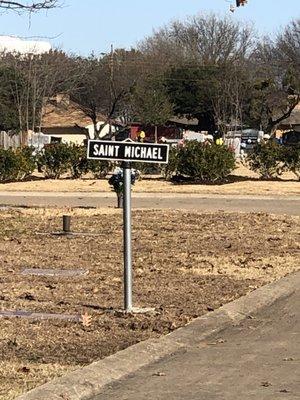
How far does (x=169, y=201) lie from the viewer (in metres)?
22.5

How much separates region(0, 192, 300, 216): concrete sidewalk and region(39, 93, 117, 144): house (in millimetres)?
46087

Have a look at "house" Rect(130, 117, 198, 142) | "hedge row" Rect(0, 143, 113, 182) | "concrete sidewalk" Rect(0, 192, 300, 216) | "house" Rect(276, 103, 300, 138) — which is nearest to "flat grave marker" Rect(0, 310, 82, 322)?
"concrete sidewalk" Rect(0, 192, 300, 216)

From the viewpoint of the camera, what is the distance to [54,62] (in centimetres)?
5772

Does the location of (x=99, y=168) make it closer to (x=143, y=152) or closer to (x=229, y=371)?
(x=143, y=152)

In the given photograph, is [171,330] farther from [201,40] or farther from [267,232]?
[201,40]

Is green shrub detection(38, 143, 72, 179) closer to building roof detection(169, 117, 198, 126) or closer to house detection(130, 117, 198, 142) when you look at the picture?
house detection(130, 117, 198, 142)

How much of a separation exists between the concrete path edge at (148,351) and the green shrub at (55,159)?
1889 cm

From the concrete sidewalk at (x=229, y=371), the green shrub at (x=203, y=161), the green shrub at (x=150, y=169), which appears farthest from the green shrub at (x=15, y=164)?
the concrete sidewalk at (x=229, y=371)

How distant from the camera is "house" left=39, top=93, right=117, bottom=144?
7156 cm

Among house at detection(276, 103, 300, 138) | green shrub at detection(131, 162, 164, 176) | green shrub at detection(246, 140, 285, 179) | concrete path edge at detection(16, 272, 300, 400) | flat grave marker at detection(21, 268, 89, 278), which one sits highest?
house at detection(276, 103, 300, 138)

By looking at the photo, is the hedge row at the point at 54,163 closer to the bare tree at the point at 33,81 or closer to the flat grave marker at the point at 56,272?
the flat grave marker at the point at 56,272

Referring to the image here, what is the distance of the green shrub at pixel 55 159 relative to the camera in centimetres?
2820

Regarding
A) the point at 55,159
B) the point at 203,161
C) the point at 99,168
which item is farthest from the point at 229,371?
the point at 55,159

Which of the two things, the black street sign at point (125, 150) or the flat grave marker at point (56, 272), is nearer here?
the black street sign at point (125, 150)
